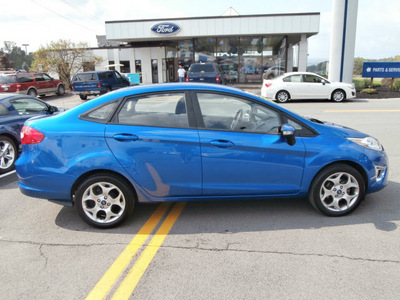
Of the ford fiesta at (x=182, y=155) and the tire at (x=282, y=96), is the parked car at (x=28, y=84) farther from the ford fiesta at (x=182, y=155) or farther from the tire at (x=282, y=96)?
the ford fiesta at (x=182, y=155)

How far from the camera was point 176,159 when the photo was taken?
3.75m

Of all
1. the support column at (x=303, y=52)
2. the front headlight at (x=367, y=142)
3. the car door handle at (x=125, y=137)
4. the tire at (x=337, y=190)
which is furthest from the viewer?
the support column at (x=303, y=52)

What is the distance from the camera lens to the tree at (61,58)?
28.5 meters

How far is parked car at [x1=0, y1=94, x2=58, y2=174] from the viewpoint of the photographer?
6.48 metres

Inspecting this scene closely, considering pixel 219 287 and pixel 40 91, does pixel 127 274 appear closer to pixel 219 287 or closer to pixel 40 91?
pixel 219 287

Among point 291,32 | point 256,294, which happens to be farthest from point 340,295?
point 291,32

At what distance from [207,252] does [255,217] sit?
3.27ft

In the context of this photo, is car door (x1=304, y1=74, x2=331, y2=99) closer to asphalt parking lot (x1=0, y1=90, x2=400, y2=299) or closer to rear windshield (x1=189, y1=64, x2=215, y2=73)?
rear windshield (x1=189, y1=64, x2=215, y2=73)

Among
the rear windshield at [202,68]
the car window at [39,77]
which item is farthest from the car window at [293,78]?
the car window at [39,77]

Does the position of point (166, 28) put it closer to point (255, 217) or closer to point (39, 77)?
point (39, 77)

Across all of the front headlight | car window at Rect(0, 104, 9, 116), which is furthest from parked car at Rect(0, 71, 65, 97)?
the front headlight

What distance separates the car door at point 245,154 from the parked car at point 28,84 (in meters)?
17.6

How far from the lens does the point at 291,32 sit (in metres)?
24.6

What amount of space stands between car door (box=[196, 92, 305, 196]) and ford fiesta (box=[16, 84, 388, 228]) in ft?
0.04
